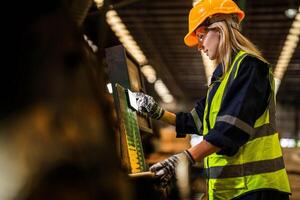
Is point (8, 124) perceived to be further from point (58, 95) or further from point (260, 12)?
point (260, 12)

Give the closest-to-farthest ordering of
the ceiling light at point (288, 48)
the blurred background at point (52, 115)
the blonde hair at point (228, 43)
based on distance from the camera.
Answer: the blurred background at point (52, 115), the blonde hair at point (228, 43), the ceiling light at point (288, 48)

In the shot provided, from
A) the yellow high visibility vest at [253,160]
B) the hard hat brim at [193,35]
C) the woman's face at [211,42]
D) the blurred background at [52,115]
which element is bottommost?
the yellow high visibility vest at [253,160]

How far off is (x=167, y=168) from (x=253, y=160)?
0.49 m

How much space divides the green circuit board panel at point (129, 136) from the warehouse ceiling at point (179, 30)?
5722 millimetres

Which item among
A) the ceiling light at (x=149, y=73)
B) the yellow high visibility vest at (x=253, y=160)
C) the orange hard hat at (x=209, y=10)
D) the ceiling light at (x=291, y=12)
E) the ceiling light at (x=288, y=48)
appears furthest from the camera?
the ceiling light at (x=149, y=73)

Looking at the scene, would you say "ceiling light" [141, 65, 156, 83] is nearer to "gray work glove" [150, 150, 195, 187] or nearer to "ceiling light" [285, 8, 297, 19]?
"ceiling light" [285, 8, 297, 19]

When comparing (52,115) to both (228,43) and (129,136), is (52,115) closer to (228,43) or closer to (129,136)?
(129,136)

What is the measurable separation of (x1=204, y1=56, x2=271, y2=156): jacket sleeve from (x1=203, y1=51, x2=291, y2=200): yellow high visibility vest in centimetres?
5

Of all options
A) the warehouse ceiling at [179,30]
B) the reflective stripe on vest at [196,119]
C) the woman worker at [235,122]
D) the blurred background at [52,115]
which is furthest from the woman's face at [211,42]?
the warehouse ceiling at [179,30]

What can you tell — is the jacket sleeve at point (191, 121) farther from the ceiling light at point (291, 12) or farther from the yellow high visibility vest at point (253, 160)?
the ceiling light at point (291, 12)

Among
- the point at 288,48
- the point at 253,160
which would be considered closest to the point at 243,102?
the point at 253,160

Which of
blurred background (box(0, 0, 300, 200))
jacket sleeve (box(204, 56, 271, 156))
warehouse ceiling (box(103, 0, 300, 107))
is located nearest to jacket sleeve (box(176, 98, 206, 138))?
jacket sleeve (box(204, 56, 271, 156))

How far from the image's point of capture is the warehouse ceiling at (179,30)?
10.6 m

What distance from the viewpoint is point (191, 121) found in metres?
3.45
